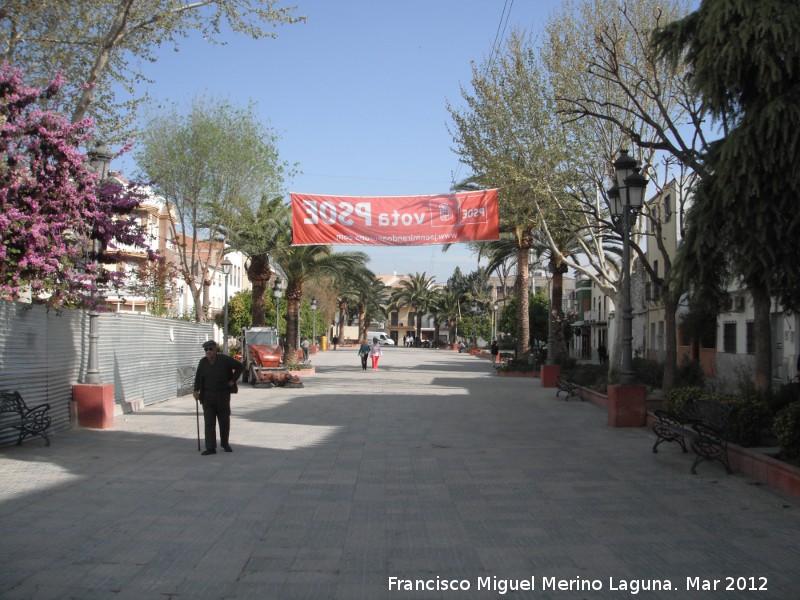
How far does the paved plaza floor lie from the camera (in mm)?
A: 5492

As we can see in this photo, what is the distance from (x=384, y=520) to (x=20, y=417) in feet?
22.8

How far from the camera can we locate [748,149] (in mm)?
9898

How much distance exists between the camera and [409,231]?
813 inches

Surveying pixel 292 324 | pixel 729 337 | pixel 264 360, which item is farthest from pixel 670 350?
pixel 292 324

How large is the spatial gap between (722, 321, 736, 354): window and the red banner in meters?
Answer: 15.5

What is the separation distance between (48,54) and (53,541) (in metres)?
13.4

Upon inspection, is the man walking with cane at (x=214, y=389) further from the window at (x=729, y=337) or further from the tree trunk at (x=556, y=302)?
the window at (x=729, y=337)

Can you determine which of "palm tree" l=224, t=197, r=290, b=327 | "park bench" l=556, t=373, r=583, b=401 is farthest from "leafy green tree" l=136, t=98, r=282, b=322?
"park bench" l=556, t=373, r=583, b=401

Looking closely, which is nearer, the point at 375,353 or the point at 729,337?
the point at 729,337

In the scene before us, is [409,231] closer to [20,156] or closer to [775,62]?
[20,156]

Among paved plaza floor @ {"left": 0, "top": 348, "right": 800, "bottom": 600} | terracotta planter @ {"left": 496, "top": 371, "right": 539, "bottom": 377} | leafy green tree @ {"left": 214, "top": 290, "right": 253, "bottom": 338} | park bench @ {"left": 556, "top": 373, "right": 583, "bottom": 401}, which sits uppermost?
leafy green tree @ {"left": 214, "top": 290, "right": 253, "bottom": 338}

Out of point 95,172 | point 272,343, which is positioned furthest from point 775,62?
point 272,343

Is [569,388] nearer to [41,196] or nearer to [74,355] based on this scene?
[74,355]

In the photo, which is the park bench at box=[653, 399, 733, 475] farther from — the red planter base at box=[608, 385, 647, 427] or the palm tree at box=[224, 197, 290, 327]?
the palm tree at box=[224, 197, 290, 327]
